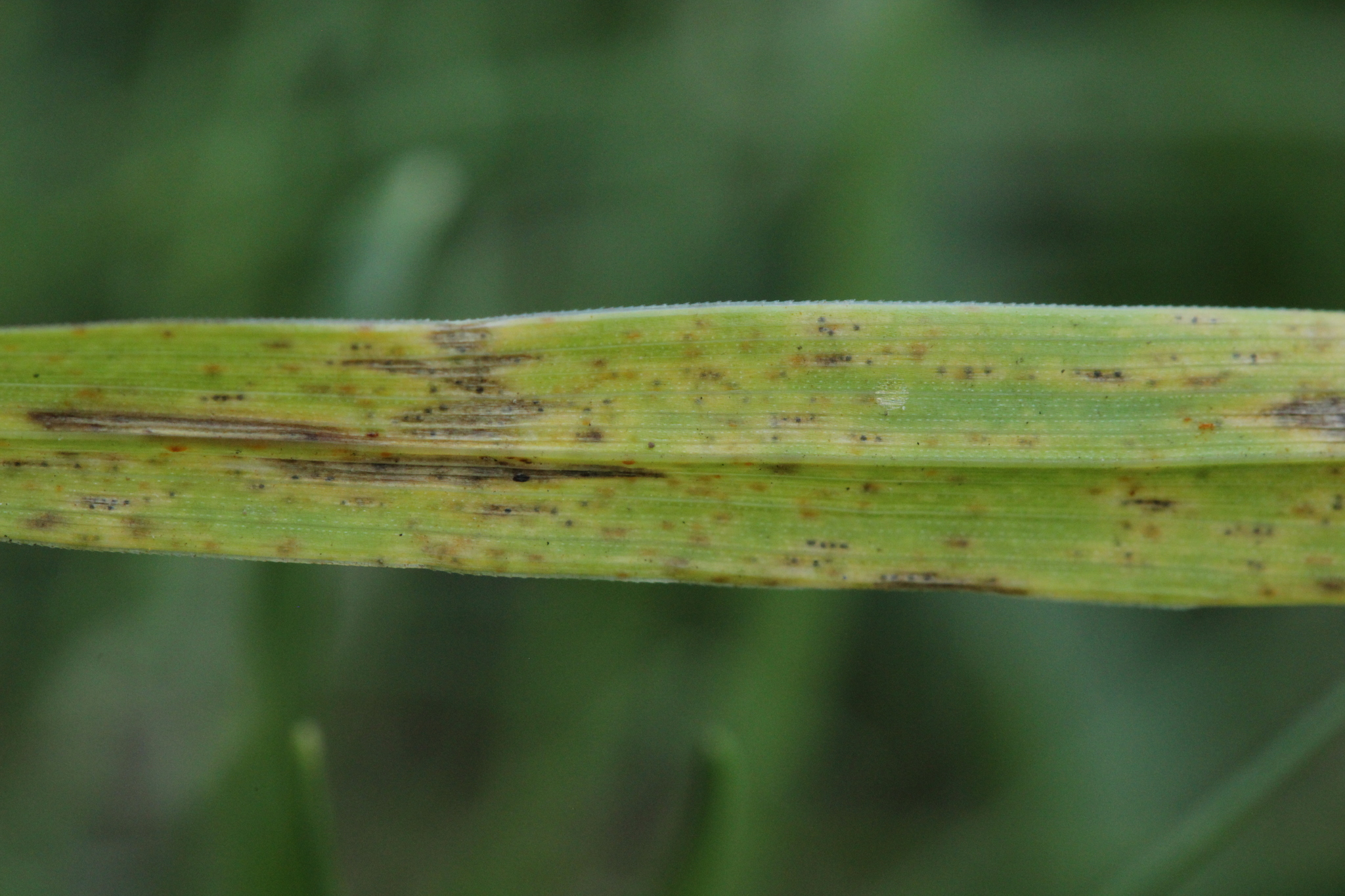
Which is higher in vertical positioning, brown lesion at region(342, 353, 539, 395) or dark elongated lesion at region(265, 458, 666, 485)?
brown lesion at region(342, 353, 539, 395)

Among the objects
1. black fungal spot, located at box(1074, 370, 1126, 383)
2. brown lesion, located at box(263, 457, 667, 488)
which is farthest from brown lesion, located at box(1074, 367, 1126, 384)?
brown lesion, located at box(263, 457, 667, 488)

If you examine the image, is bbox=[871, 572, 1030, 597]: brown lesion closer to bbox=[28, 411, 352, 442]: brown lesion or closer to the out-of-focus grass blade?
the out-of-focus grass blade

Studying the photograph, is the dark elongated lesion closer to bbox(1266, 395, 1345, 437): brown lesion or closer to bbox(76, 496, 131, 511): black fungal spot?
bbox(76, 496, 131, 511): black fungal spot

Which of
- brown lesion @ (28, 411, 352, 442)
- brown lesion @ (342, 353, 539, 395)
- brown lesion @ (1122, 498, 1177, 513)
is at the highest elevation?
brown lesion @ (1122, 498, 1177, 513)

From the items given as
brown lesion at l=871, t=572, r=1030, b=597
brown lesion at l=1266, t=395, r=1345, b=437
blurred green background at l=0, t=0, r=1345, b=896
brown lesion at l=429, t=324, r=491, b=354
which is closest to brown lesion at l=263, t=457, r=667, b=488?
brown lesion at l=429, t=324, r=491, b=354

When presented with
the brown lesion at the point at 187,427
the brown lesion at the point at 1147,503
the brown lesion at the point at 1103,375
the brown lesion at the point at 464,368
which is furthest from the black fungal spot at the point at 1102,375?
the brown lesion at the point at 187,427

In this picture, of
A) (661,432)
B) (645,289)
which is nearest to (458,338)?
(661,432)

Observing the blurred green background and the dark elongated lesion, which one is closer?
the dark elongated lesion

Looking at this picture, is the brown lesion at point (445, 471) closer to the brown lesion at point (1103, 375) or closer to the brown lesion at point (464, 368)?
the brown lesion at point (464, 368)
